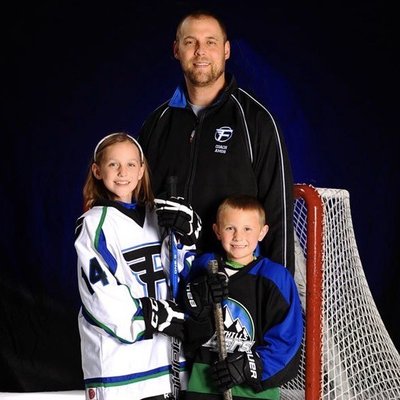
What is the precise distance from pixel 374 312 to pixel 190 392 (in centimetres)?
79

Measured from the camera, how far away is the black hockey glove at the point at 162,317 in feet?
7.64

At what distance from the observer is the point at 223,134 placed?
2.61m

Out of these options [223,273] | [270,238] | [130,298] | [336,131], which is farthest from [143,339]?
[336,131]

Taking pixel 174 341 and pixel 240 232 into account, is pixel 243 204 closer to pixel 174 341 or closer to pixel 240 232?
pixel 240 232

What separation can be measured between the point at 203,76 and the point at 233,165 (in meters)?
0.27

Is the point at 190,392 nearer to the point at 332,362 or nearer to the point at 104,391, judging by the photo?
the point at 104,391

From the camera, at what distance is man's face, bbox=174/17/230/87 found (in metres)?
2.60

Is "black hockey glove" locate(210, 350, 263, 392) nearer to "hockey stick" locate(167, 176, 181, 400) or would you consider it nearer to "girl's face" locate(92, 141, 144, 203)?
"hockey stick" locate(167, 176, 181, 400)

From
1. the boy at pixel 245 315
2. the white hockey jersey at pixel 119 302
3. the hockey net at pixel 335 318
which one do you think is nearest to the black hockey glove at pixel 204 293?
the boy at pixel 245 315

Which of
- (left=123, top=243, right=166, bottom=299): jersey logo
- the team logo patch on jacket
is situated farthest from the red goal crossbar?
(left=123, top=243, right=166, bottom=299): jersey logo

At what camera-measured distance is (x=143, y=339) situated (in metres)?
2.36

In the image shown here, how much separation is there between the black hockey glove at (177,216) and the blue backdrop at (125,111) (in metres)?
1.69

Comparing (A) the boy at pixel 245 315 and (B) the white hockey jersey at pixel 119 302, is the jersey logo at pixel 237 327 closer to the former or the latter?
(A) the boy at pixel 245 315

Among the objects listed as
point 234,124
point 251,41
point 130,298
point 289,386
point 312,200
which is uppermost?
point 251,41
